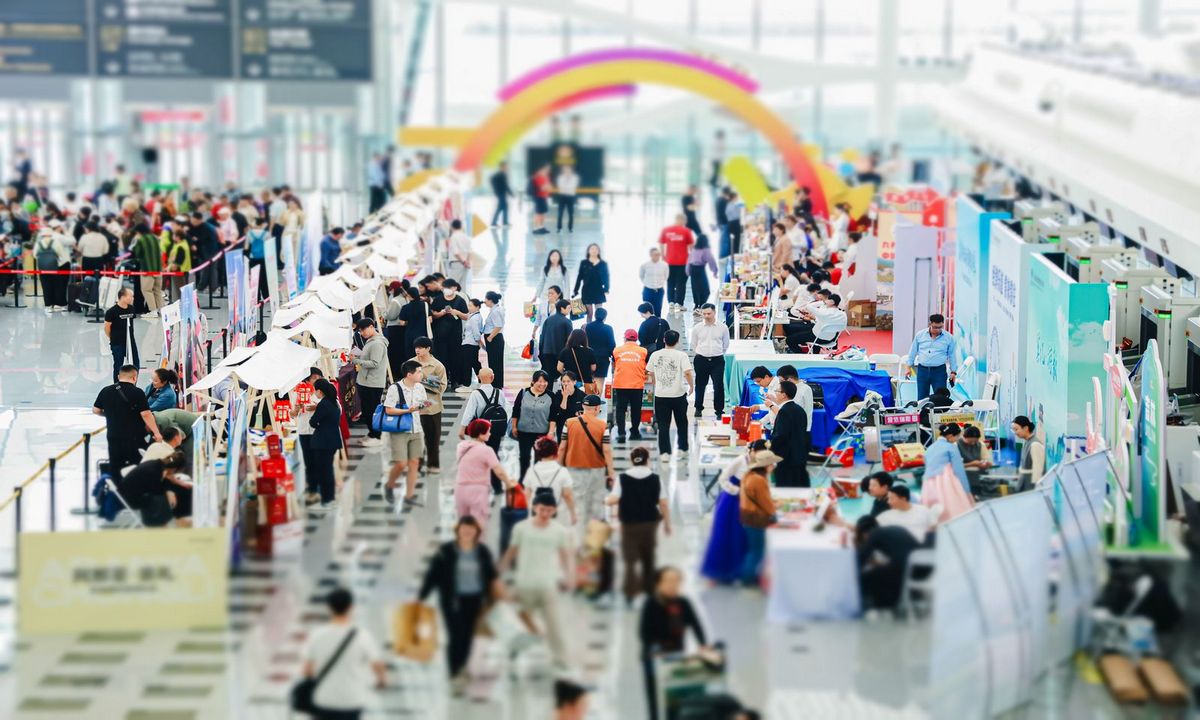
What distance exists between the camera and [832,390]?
679 inches

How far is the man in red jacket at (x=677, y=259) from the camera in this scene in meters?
24.1

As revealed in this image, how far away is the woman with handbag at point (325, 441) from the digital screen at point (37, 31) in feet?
74.3

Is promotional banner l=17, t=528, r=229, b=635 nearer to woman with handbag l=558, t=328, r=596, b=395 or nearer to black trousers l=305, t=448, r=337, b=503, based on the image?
black trousers l=305, t=448, r=337, b=503

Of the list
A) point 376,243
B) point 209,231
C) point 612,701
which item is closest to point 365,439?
point 376,243

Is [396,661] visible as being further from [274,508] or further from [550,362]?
[550,362]

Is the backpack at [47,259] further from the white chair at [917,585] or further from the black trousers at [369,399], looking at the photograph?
the white chair at [917,585]

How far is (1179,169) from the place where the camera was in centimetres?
2212

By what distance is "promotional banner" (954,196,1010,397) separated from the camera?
19.2 m

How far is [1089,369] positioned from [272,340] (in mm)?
6875

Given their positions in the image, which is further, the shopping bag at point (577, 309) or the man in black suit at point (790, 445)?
the shopping bag at point (577, 309)

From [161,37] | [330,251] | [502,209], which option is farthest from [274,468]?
[161,37]

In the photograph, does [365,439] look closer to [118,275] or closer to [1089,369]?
[1089,369]

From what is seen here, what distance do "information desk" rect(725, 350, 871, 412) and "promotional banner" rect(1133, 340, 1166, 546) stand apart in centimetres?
458

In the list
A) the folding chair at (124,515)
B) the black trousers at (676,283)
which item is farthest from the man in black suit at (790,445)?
the black trousers at (676,283)
